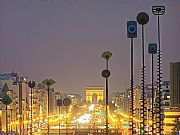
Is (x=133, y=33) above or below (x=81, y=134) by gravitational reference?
above

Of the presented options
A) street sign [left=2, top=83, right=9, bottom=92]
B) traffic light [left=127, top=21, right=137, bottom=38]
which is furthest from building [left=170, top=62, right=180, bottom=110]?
traffic light [left=127, top=21, right=137, bottom=38]

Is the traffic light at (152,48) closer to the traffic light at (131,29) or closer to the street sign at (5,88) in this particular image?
the traffic light at (131,29)

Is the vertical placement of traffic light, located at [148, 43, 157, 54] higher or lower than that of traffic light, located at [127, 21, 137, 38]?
lower

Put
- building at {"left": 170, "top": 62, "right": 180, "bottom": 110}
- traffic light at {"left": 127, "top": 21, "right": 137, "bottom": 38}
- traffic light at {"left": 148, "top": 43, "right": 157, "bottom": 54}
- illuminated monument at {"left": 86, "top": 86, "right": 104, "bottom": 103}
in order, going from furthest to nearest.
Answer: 1. illuminated monument at {"left": 86, "top": 86, "right": 104, "bottom": 103}
2. building at {"left": 170, "top": 62, "right": 180, "bottom": 110}
3. traffic light at {"left": 148, "top": 43, "right": 157, "bottom": 54}
4. traffic light at {"left": 127, "top": 21, "right": 137, "bottom": 38}

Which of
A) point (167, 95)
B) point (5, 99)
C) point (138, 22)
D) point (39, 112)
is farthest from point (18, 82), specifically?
point (138, 22)

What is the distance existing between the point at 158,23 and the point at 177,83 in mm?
29622

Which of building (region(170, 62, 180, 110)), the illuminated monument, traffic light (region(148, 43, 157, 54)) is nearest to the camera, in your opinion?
traffic light (region(148, 43, 157, 54))

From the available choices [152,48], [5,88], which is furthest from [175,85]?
[152,48]

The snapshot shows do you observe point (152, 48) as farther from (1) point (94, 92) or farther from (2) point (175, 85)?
(1) point (94, 92)

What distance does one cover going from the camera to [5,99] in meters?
14.6

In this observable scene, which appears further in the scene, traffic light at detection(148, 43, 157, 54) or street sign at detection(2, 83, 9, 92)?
street sign at detection(2, 83, 9, 92)

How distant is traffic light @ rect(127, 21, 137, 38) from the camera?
11305mm

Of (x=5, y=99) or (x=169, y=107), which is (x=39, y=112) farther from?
(x=5, y=99)

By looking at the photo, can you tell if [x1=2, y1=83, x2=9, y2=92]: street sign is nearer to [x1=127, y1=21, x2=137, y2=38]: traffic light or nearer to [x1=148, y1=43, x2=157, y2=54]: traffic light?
[x1=148, y1=43, x2=157, y2=54]: traffic light
